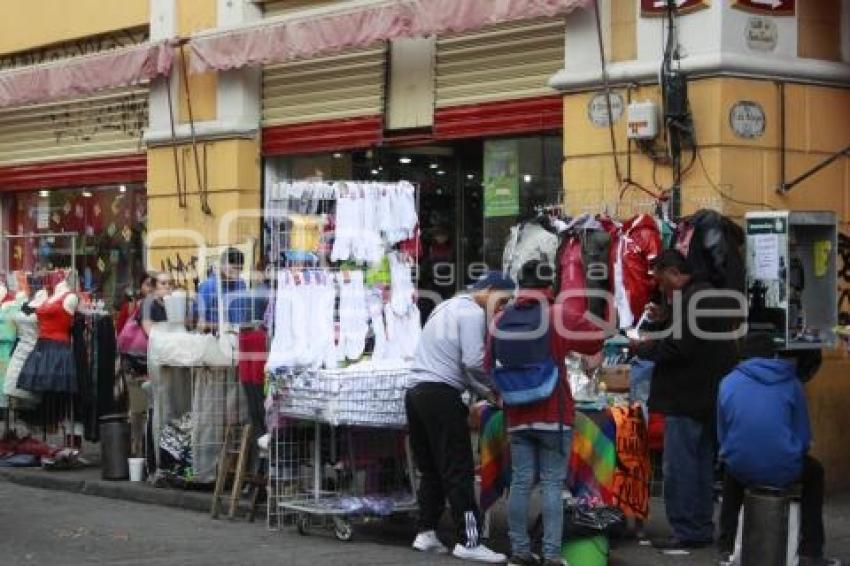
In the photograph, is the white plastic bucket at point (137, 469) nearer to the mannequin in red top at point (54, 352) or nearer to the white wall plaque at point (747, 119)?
the mannequin in red top at point (54, 352)

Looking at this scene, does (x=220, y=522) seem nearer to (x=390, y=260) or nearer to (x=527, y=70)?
(x=390, y=260)

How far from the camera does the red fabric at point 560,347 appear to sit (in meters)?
9.02

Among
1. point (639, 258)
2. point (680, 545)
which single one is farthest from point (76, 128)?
point (680, 545)

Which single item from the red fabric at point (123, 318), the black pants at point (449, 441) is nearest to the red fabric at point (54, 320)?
the red fabric at point (123, 318)

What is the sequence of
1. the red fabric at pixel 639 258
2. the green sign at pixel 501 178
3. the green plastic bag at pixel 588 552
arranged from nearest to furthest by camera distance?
1. the green plastic bag at pixel 588 552
2. the red fabric at pixel 639 258
3. the green sign at pixel 501 178

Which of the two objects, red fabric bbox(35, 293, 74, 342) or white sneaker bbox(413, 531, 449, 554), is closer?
white sneaker bbox(413, 531, 449, 554)

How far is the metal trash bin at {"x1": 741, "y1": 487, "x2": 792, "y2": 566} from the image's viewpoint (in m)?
8.13

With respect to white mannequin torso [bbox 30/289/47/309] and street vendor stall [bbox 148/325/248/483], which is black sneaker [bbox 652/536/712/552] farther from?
white mannequin torso [bbox 30/289/47/309]

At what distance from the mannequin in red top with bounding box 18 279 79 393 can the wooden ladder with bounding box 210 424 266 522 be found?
9.92 ft

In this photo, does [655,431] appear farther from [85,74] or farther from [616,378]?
[85,74]

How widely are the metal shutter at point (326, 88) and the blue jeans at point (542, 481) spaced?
21.5 feet

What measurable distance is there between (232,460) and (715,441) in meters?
4.06

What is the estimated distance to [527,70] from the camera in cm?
1341

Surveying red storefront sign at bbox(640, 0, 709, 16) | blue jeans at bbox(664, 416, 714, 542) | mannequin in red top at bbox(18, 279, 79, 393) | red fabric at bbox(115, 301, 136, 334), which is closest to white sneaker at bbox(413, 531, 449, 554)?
blue jeans at bbox(664, 416, 714, 542)
